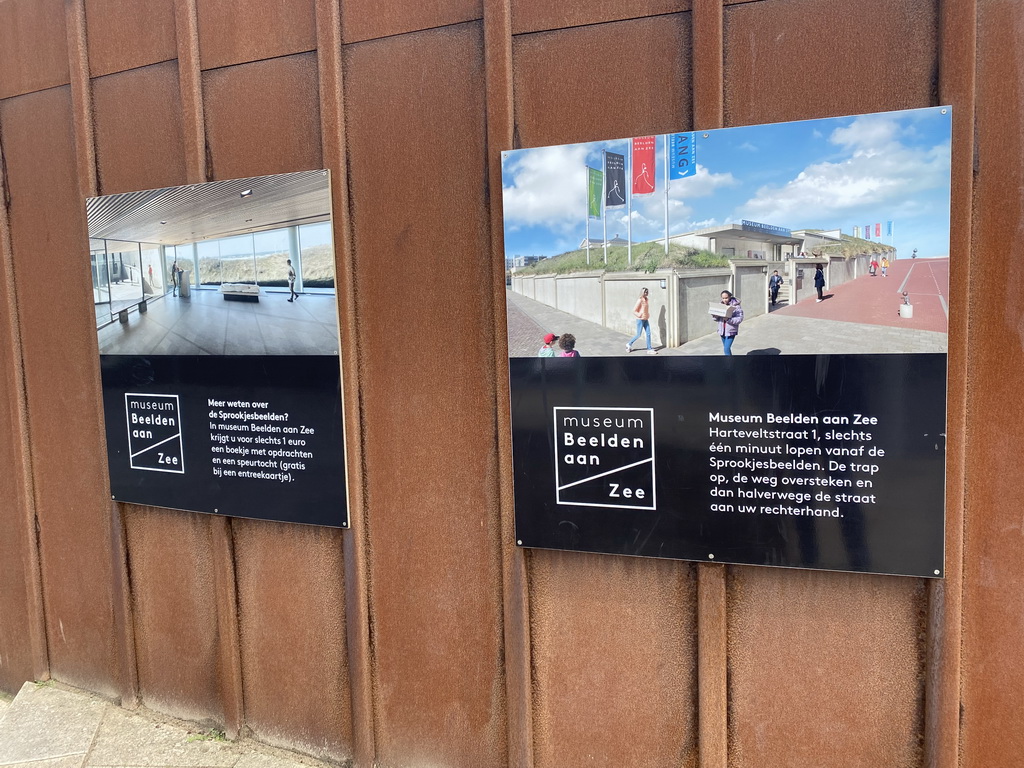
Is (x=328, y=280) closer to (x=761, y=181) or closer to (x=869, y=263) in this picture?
(x=761, y=181)

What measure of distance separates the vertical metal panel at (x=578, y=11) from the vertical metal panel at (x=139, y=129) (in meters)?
1.76

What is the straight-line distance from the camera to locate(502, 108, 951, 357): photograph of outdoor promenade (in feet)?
7.72

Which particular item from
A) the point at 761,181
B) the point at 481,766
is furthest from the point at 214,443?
the point at 761,181

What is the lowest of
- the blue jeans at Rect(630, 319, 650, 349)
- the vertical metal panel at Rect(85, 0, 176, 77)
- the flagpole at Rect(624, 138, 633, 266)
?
the blue jeans at Rect(630, 319, 650, 349)

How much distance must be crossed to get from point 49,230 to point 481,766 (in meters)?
3.48

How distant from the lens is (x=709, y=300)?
257 centimetres

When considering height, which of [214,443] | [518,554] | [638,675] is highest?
[214,443]

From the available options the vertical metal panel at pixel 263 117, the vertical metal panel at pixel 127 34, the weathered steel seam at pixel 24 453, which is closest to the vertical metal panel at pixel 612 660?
the vertical metal panel at pixel 263 117

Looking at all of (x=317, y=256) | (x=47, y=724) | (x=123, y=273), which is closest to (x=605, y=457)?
(x=317, y=256)

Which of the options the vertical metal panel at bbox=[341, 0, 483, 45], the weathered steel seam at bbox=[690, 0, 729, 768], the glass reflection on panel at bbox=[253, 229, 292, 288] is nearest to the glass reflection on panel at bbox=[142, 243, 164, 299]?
the glass reflection on panel at bbox=[253, 229, 292, 288]

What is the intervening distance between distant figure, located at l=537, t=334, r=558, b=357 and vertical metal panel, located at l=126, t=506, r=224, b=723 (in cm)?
201

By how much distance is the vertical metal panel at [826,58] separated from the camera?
2385 mm

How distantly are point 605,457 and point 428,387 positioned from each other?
82 centimetres

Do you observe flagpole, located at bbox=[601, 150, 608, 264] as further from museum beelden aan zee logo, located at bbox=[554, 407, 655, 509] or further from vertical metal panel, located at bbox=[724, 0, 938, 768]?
museum beelden aan zee logo, located at bbox=[554, 407, 655, 509]
